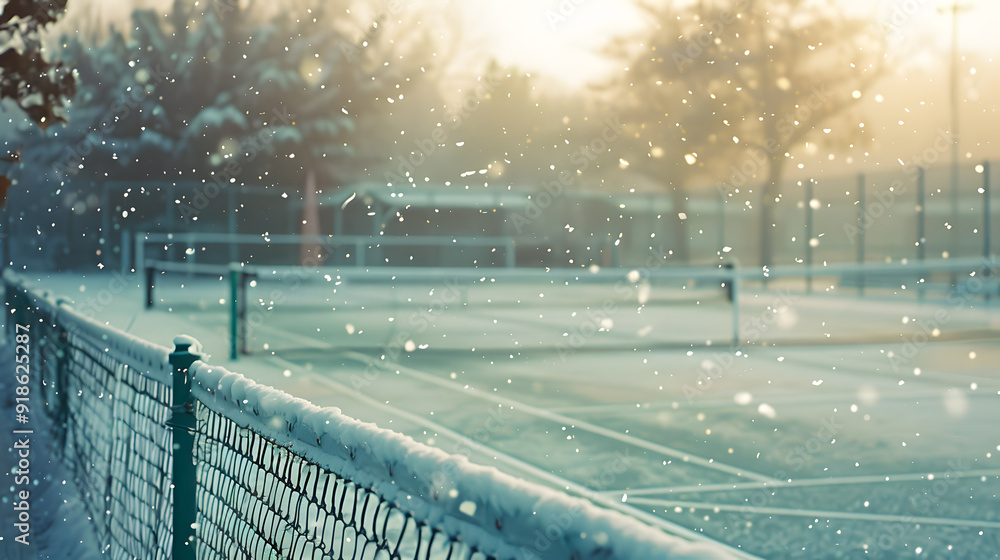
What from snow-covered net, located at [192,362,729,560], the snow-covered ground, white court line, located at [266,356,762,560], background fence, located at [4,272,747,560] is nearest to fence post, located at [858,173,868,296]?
the snow-covered ground

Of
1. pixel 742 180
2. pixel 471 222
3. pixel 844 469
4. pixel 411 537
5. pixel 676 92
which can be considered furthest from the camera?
pixel 676 92

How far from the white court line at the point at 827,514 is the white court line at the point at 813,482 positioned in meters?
0.24

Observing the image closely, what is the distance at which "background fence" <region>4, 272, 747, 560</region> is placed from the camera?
1490 millimetres

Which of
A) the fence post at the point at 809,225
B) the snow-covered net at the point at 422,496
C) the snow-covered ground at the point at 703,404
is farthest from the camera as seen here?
the fence post at the point at 809,225

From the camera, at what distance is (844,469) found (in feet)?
19.5

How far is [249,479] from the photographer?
3170 mm

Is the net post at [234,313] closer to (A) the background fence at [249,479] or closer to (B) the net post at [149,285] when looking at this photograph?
(A) the background fence at [249,479]

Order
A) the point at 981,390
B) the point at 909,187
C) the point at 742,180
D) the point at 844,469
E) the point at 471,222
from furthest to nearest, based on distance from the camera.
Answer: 1. the point at 471,222
2. the point at 742,180
3. the point at 909,187
4. the point at 981,390
5. the point at 844,469

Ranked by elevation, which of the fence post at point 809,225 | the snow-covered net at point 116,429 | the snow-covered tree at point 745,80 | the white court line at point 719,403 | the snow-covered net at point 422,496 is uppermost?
the snow-covered tree at point 745,80

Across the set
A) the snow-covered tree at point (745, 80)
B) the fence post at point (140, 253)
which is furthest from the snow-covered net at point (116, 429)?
the snow-covered tree at point (745, 80)

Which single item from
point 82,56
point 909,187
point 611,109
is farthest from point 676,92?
point 82,56

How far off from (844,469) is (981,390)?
4054 mm

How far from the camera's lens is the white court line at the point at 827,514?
4.79m

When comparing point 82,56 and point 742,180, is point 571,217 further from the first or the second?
point 82,56
